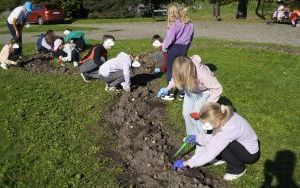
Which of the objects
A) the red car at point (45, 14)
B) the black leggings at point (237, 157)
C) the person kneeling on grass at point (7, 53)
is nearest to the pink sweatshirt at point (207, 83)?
the black leggings at point (237, 157)

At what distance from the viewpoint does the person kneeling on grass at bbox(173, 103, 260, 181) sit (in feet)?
16.1

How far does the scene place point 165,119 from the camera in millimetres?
7621

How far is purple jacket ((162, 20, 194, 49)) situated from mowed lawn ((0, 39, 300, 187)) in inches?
48.4

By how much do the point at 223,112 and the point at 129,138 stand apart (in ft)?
7.10

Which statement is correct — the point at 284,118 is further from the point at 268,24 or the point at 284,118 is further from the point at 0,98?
the point at 268,24

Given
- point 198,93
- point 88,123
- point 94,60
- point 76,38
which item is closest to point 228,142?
point 198,93

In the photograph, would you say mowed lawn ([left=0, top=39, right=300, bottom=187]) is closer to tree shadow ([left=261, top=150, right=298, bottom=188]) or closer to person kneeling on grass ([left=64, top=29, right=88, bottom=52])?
tree shadow ([left=261, top=150, right=298, bottom=188])

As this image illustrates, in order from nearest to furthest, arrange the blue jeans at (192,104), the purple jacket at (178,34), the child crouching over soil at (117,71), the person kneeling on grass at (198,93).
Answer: the person kneeling on grass at (198,93), the blue jeans at (192,104), the purple jacket at (178,34), the child crouching over soil at (117,71)

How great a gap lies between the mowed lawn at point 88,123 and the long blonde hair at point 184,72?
124 centimetres

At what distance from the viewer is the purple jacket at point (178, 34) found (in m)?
8.12

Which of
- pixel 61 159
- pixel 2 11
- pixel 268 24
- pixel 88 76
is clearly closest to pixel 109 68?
pixel 88 76

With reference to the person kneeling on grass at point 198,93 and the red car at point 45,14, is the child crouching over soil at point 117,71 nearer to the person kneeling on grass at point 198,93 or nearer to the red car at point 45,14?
the person kneeling on grass at point 198,93

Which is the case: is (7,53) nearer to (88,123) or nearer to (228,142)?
(88,123)

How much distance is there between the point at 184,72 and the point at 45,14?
28.5 m
